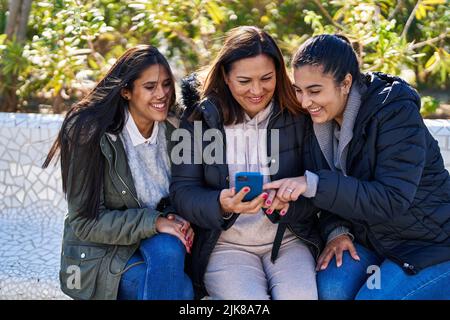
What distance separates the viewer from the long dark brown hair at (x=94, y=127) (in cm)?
316

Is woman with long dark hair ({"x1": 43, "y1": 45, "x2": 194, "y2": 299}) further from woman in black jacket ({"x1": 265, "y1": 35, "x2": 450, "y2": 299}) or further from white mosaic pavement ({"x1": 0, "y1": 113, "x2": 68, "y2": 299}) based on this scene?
white mosaic pavement ({"x1": 0, "y1": 113, "x2": 68, "y2": 299})

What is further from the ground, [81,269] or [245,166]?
[245,166]

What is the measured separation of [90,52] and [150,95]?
2.22 metres

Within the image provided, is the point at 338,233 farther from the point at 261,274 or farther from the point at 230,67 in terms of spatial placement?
the point at 230,67

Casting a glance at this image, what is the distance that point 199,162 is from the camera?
323 centimetres

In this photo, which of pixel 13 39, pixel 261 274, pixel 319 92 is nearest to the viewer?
pixel 319 92

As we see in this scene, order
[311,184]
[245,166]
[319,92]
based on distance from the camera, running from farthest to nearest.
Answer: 1. [245,166]
2. [319,92]
3. [311,184]

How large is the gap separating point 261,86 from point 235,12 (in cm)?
248

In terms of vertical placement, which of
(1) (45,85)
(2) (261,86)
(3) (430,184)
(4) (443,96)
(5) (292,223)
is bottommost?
(4) (443,96)

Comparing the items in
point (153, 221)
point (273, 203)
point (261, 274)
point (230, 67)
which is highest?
point (230, 67)

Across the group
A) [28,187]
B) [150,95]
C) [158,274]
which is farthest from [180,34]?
[158,274]

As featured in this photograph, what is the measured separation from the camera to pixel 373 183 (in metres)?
2.97
